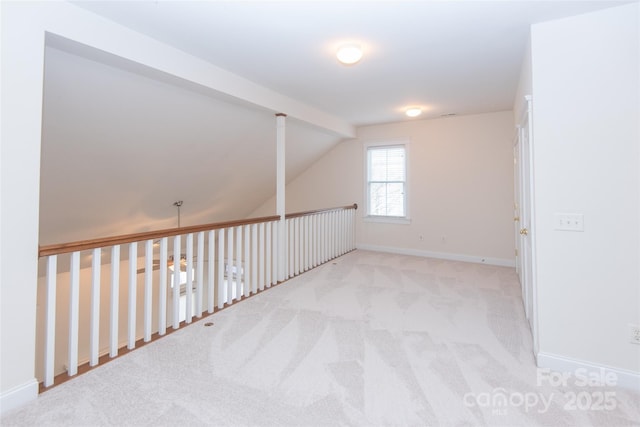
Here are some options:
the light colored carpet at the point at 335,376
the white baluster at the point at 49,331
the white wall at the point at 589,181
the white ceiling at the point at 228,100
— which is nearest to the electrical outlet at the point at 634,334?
the white wall at the point at 589,181

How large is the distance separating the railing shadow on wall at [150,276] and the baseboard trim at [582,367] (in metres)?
2.65

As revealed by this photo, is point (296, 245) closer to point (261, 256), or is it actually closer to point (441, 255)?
point (261, 256)

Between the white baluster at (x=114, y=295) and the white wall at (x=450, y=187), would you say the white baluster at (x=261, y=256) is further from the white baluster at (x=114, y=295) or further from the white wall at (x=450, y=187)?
the white wall at (x=450, y=187)

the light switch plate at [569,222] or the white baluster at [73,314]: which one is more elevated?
the light switch plate at [569,222]

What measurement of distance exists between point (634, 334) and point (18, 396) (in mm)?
3691

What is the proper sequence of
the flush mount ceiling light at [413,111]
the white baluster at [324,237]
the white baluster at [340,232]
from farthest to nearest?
1. the white baluster at [340,232]
2. the white baluster at [324,237]
3. the flush mount ceiling light at [413,111]

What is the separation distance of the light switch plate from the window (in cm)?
368

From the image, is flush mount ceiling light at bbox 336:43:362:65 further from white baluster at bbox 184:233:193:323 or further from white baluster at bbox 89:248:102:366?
white baluster at bbox 89:248:102:366

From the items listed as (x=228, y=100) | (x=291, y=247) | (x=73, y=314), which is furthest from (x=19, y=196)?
(x=291, y=247)

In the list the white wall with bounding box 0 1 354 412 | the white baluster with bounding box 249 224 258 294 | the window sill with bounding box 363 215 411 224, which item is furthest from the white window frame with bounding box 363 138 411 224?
the white wall with bounding box 0 1 354 412

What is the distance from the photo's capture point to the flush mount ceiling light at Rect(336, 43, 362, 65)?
271 centimetres

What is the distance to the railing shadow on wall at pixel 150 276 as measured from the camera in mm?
2127

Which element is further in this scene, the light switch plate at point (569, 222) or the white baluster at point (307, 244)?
the white baluster at point (307, 244)

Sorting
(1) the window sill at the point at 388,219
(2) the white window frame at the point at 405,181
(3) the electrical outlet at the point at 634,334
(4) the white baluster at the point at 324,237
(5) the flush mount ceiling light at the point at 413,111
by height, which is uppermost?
(5) the flush mount ceiling light at the point at 413,111
